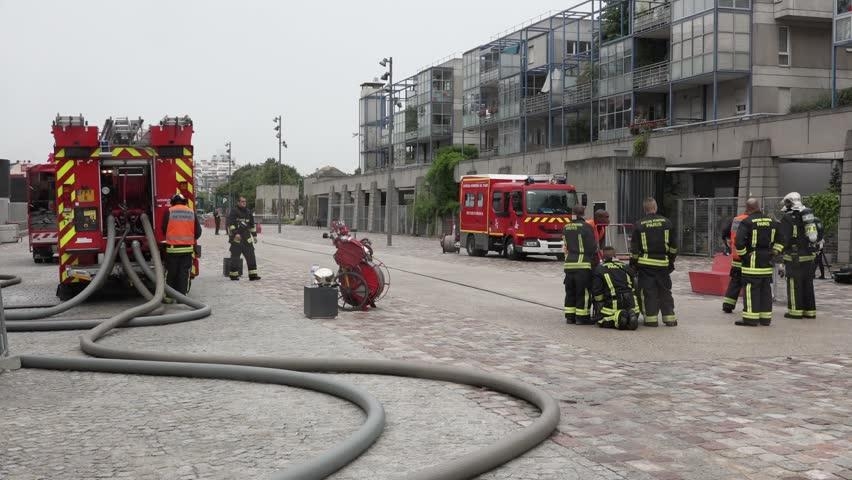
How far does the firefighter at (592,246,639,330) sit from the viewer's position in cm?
1116

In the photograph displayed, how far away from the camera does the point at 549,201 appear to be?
27.0 metres

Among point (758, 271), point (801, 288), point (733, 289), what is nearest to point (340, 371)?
point (758, 271)

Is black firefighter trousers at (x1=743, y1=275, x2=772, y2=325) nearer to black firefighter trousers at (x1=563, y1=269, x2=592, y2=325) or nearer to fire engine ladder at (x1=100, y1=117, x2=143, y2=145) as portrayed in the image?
black firefighter trousers at (x1=563, y1=269, x2=592, y2=325)

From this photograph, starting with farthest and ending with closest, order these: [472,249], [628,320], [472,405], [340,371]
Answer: [472,249], [628,320], [340,371], [472,405]

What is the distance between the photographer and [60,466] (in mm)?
5102

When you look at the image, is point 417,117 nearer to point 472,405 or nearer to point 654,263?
point 654,263

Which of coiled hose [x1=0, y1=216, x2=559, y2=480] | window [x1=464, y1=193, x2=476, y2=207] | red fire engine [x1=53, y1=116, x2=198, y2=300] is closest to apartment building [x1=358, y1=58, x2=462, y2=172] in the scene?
window [x1=464, y1=193, x2=476, y2=207]

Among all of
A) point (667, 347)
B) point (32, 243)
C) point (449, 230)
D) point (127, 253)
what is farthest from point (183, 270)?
point (449, 230)

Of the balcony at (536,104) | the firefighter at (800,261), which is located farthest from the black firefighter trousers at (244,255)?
the balcony at (536,104)

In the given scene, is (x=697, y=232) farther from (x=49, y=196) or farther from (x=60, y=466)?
(x=60, y=466)

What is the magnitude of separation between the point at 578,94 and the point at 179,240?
137 ft

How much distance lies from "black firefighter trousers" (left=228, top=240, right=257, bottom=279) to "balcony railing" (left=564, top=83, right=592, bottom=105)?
35090 mm

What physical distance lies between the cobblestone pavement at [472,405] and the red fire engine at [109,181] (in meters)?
2.92

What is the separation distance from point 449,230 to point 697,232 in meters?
21.3
